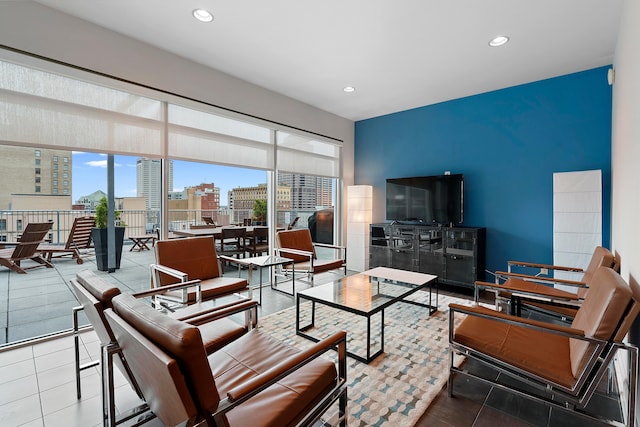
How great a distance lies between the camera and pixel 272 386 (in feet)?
4.49

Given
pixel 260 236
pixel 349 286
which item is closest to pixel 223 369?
pixel 349 286

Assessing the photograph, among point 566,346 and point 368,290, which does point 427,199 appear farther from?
point 566,346

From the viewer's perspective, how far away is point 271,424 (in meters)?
1.13

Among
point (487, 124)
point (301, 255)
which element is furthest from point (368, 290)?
point (487, 124)

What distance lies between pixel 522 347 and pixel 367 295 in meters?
1.28

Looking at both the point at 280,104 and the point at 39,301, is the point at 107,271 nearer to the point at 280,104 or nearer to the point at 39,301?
the point at 39,301

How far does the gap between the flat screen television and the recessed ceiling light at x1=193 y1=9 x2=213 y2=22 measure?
349cm

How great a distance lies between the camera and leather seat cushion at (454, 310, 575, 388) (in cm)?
154

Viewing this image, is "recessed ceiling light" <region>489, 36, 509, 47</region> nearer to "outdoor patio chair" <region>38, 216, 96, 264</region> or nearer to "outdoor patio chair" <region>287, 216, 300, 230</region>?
"outdoor patio chair" <region>287, 216, 300, 230</region>

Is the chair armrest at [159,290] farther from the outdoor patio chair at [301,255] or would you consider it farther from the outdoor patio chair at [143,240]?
the outdoor patio chair at [301,255]

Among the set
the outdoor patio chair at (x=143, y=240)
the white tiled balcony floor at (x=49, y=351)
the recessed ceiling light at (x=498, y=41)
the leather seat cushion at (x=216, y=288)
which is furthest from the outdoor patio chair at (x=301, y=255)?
the recessed ceiling light at (x=498, y=41)

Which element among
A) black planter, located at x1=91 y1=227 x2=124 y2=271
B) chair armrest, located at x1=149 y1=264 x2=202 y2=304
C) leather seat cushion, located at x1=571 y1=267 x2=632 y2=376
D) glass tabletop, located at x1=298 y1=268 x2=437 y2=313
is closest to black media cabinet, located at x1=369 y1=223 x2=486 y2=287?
glass tabletop, located at x1=298 y1=268 x2=437 y2=313

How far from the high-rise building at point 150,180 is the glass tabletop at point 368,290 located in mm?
1971

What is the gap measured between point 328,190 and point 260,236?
166 centimetres
